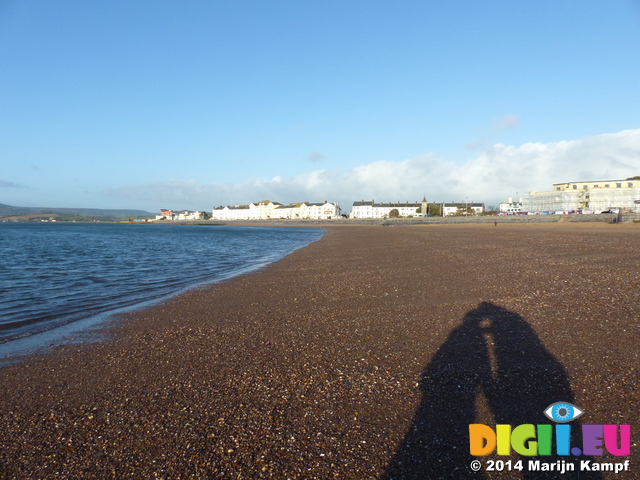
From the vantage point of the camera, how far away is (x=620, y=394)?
456 cm

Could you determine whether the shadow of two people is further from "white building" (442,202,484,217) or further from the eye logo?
"white building" (442,202,484,217)

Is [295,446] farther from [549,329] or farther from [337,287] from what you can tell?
[337,287]

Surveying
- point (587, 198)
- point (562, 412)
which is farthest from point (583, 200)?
point (562, 412)

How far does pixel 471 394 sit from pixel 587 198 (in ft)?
427

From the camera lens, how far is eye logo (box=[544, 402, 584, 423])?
4016 mm

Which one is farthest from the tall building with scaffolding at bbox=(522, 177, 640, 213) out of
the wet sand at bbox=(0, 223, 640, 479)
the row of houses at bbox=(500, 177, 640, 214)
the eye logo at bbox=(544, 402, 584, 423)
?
the eye logo at bbox=(544, 402, 584, 423)

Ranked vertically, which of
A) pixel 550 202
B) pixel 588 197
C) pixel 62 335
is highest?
pixel 588 197

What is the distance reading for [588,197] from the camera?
106 meters

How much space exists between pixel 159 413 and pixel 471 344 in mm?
5485

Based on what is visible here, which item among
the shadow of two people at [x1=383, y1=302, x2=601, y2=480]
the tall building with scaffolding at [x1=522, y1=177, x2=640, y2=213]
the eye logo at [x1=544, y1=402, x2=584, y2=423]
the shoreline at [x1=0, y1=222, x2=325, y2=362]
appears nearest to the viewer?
the shadow of two people at [x1=383, y1=302, x2=601, y2=480]

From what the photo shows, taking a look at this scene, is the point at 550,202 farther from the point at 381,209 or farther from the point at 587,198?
the point at 381,209

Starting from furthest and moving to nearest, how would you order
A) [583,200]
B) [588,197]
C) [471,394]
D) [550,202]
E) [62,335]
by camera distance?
[550,202] < [583,200] < [588,197] < [62,335] < [471,394]

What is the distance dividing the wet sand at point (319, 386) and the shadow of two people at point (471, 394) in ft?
0.07

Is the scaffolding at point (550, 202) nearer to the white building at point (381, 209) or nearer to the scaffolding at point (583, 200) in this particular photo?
the scaffolding at point (583, 200)
